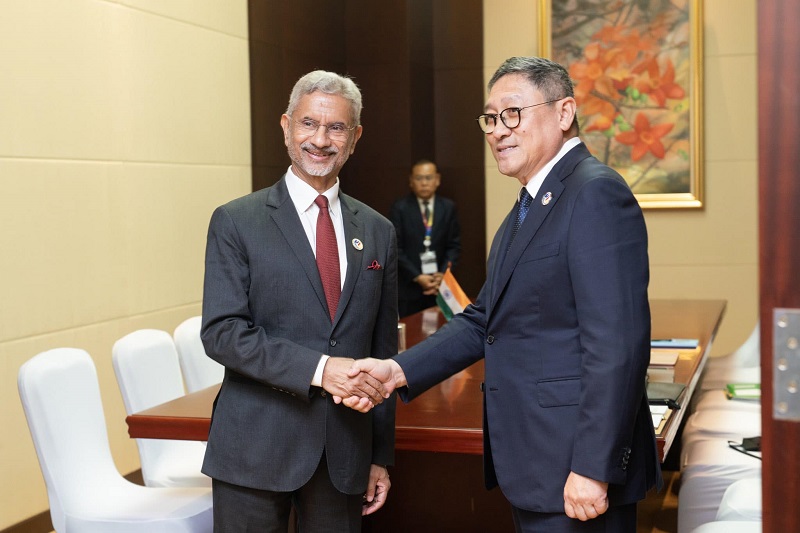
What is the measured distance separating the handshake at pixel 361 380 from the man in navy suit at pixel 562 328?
0.02 m

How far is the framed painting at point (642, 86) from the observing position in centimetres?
870

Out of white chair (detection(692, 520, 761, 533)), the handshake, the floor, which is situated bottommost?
the floor

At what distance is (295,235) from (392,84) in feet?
20.9

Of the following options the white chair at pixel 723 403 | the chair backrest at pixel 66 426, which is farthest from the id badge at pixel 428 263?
the chair backrest at pixel 66 426

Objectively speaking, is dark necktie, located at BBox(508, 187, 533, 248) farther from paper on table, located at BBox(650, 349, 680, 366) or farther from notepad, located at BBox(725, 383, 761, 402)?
notepad, located at BBox(725, 383, 761, 402)

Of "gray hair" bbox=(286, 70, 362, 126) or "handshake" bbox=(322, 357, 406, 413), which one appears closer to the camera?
"handshake" bbox=(322, 357, 406, 413)

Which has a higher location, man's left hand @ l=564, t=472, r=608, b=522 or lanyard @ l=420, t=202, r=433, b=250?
lanyard @ l=420, t=202, r=433, b=250

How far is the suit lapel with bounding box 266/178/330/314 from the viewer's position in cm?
235

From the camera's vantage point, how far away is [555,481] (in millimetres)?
2055

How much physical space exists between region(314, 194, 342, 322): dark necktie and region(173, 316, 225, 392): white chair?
6.16ft

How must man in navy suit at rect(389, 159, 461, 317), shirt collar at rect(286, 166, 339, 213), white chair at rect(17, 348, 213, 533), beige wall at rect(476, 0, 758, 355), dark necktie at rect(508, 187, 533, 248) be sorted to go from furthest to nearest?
1. beige wall at rect(476, 0, 758, 355)
2. man in navy suit at rect(389, 159, 461, 317)
3. white chair at rect(17, 348, 213, 533)
4. shirt collar at rect(286, 166, 339, 213)
5. dark necktie at rect(508, 187, 533, 248)

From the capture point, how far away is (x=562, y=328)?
2.05m

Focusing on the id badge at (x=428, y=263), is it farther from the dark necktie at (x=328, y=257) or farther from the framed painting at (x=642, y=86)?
the dark necktie at (x=328, y=257)

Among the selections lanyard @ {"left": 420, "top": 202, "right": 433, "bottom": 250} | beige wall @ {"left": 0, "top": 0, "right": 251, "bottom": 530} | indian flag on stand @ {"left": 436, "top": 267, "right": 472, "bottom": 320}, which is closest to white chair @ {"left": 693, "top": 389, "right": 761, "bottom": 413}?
indian flag on stand @ {"left": 436, "top": 267, "right": 472, "bottom": 320}
